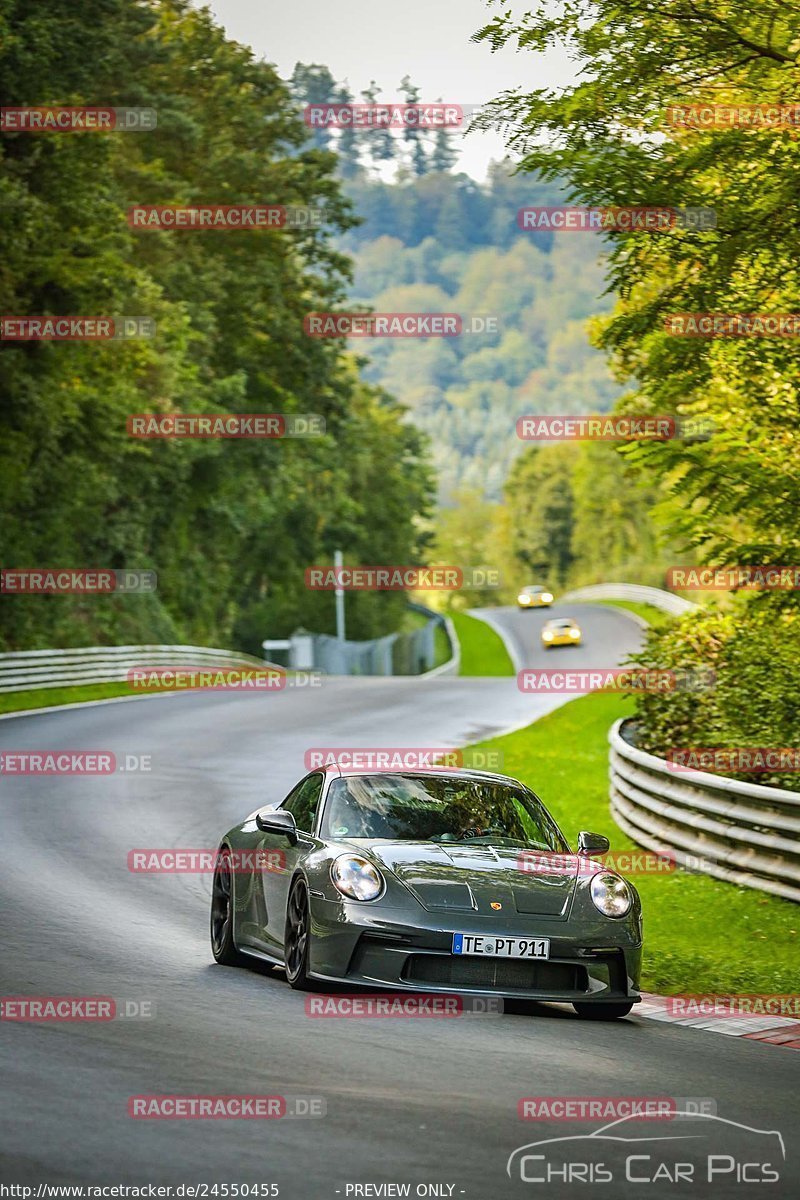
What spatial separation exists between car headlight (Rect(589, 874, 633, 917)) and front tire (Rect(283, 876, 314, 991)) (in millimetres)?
1632

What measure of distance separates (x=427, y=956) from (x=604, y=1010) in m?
1.14

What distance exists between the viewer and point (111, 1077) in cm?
715

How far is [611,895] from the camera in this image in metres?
9.90

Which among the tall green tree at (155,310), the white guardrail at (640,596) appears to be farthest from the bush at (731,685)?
the white guardrail at (640,596)

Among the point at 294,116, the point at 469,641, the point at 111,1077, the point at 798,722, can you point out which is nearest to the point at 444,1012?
the point at 111,1077

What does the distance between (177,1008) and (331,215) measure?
53085 millimetres

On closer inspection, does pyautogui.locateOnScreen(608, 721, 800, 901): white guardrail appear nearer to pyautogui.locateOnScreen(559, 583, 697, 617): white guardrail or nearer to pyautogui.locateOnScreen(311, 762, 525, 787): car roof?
pyautogui.locateOnScreen(311, 762, 525, 787): car roof

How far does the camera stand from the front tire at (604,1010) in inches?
382

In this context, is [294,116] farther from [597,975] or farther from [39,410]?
[597,975]

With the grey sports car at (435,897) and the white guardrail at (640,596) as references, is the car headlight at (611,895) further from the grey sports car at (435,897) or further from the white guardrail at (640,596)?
the white guardrail at (640,596)

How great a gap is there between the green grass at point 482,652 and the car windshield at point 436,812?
70.2m

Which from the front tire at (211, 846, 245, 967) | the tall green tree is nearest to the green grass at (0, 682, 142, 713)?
the tall green tree

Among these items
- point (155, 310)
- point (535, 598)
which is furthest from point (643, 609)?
point (155, 310)

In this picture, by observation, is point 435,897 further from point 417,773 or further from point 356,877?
point 417,773
